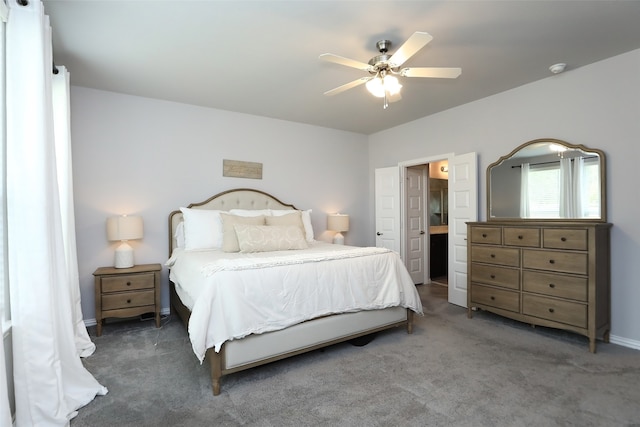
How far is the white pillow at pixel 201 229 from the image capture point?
3.56m

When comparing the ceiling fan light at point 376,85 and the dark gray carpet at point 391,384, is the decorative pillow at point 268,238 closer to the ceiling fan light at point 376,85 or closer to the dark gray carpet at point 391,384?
the dark gray carpet at point 391,384

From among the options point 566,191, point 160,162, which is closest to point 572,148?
point 566,191

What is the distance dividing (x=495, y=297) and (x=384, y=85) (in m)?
2.46

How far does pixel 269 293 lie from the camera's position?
2.30 meters

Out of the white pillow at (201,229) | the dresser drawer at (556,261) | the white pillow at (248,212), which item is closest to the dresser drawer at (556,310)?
the dresser drawer at (556,261)

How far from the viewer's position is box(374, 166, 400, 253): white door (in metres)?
5.03

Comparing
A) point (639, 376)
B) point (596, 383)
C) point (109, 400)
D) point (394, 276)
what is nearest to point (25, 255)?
point (109, 400)

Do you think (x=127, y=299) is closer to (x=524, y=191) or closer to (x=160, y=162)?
(x=160, y=162)

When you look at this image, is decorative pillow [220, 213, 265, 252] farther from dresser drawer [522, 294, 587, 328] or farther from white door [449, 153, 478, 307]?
dresser drawer [522, 294, 587, 328]

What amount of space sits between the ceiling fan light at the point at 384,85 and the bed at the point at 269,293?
55.6 inches

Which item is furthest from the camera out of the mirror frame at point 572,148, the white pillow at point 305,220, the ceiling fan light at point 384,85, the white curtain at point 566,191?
the white pillow at point 305,220

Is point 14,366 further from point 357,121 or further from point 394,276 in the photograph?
point 357,121

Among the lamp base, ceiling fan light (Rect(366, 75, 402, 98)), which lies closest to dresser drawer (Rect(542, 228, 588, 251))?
ceiling fan light (Rect(366, 75, 402, 98))

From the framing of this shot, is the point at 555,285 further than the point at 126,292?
No
